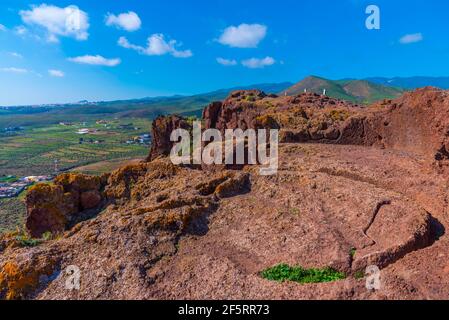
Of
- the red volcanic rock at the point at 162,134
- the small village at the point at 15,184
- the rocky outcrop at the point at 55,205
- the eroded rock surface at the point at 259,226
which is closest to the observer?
the eroded rock surface at the point at 259,226

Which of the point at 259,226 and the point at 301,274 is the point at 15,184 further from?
the point at 301,274

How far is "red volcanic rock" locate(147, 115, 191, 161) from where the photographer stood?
37.1 metres

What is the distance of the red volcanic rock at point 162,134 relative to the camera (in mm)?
37094

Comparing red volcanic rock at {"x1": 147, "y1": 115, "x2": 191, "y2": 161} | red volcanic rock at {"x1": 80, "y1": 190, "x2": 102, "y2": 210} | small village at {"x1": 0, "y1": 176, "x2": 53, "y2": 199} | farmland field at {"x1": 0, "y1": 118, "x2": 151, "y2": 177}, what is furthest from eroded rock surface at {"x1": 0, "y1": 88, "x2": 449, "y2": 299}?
farmland field at {"x1": 0, "y1": 118, "x2": 151, "y2": 177}

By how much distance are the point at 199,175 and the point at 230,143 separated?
4.17 metres

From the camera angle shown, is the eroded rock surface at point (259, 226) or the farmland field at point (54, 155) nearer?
the eroded rock surface at point (259, 226)

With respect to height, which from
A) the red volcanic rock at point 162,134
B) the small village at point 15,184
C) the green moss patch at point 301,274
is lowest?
the small village at point 15,184

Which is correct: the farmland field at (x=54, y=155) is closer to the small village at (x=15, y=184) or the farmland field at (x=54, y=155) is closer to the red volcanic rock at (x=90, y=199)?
the small village at (x=15, y=184)

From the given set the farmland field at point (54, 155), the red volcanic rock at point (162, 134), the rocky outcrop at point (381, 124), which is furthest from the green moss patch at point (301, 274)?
the farmland field at point (54, 155)

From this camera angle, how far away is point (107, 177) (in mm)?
22953

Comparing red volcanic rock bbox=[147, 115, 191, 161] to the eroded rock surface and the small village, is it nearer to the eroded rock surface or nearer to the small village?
the eroded rock surface

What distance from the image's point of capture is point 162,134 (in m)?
37.6
